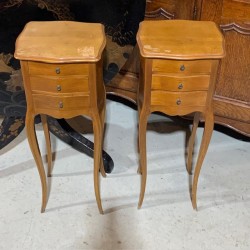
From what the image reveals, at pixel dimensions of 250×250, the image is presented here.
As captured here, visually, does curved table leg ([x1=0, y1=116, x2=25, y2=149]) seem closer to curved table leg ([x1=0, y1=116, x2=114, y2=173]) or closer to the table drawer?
curved table leg ([x1=0, y1=116, x2=114, y2=173])

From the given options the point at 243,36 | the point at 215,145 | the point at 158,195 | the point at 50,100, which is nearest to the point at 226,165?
the point at 215,145

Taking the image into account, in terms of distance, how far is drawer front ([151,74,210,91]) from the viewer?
4.62 feet

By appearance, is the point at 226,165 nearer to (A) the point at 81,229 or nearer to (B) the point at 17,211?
(A) the point at 81,229

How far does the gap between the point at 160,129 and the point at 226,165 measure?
1.44ft

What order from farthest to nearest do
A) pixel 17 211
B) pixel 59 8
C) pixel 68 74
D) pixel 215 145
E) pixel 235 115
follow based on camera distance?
pixel 215 145
pixel 235 115
pixel 17 211
pixel 59 8
pixel 68 74

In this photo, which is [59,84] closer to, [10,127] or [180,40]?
[180,40]

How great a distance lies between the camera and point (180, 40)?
4.66 feet

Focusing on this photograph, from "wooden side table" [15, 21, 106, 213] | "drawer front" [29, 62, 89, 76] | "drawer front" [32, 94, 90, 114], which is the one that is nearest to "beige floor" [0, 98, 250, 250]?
"wooden side table" [15, 21, 106, 213]

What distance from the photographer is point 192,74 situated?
1400mm

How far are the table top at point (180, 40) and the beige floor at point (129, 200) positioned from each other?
75 cm

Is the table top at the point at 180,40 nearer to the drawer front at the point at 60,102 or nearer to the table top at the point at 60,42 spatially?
the table top at the point at 60,42

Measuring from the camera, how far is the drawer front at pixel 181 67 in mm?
1375

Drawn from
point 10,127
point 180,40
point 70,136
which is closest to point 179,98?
point 180,40

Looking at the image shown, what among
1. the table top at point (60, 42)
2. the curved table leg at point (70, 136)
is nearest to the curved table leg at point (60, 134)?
the curved table leg at point (70, 136)
